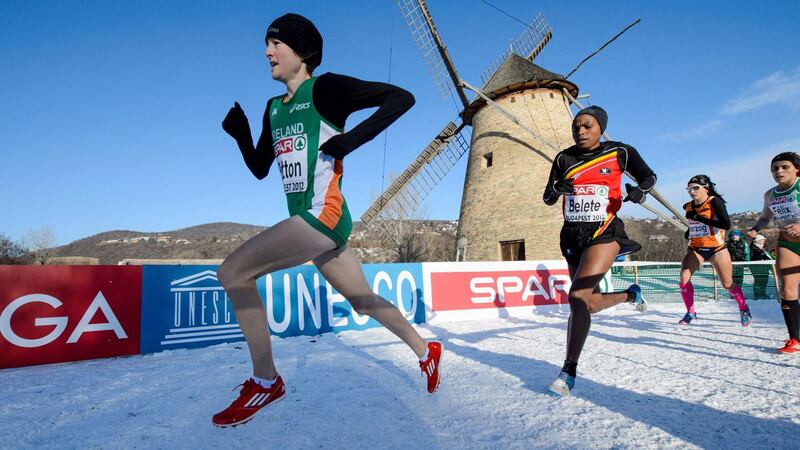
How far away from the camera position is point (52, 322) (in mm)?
4230

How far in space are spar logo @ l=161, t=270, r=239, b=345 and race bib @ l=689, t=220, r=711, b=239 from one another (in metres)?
6.40

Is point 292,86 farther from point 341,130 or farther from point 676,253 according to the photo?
point 676,253

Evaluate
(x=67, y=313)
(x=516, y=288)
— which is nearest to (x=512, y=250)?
(x=516, y=288)

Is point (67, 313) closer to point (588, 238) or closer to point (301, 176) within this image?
point (301, 176)

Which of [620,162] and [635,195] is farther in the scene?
[620,162]

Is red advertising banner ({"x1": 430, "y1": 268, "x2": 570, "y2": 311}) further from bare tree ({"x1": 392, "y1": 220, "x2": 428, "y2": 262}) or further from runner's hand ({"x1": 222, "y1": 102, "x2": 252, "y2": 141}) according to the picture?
bare tree ({"x1": 392, "y1": 220, "x2": 428, "y2": 262})

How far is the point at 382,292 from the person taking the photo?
21.8ft

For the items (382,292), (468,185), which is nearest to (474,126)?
(468,185)

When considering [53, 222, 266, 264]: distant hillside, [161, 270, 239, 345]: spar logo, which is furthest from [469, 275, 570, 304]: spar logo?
[53, 222, 266, 264]: distant hillside

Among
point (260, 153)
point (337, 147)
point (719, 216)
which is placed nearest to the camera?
point (337, 147)

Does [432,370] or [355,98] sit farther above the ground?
[355,98]

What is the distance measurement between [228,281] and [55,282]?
11.7ft

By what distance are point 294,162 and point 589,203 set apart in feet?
7.10

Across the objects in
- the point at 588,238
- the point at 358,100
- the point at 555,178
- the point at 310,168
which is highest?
the point at 358,100
